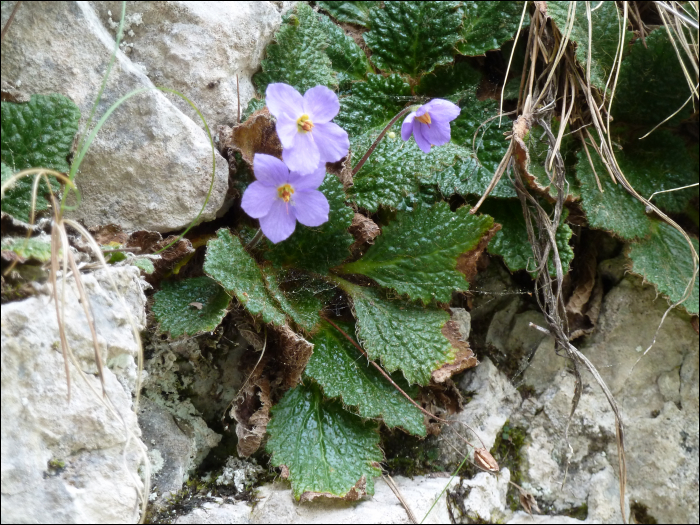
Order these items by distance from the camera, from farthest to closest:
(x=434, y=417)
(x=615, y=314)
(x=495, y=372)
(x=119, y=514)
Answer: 1. (x=615, y=314)
2. (x=495, y=372)
3. (x=434, y=417)
4. (x=119, y=514)

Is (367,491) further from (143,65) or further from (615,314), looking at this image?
(143,65)

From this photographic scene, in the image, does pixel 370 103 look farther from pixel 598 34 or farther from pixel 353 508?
pixel 353 508

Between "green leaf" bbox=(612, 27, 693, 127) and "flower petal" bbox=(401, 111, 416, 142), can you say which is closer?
"flower petal" bbox=(401, 111, 416, 142)

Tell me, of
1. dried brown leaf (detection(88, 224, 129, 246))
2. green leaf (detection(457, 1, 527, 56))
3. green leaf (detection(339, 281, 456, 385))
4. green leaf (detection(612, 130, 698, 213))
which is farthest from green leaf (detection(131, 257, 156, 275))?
green leaf (detection(612, 130, 698, 213))

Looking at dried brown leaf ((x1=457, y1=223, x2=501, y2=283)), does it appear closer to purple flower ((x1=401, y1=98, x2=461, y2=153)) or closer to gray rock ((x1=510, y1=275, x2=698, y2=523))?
purple flower ((x1=401, y1=98, x2=461, y2=153))

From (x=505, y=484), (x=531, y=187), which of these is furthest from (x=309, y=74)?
(x=505, y=484)

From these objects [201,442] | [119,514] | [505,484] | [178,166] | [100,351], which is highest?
[178,166]

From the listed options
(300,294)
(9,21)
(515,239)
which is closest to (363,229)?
(300,294)
